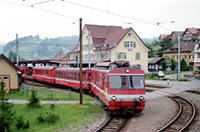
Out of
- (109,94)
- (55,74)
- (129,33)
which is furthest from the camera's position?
(129,33)

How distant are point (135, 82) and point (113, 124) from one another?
9.74 ft

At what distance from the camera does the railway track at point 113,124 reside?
12648 millimetres

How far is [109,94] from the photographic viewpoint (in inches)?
596

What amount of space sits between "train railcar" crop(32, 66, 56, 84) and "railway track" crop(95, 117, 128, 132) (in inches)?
881

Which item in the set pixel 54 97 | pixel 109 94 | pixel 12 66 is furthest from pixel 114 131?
pixel 12 66

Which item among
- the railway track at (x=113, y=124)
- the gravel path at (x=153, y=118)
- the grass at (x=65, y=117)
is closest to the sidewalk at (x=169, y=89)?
the gravel path at (x=153, y=118)

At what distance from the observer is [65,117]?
15.3 metres

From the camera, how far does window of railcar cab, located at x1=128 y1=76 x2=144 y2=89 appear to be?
15305mm

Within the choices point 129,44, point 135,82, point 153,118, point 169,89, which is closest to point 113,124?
point 153,118

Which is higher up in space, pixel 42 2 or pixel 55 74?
→ pixel 42 2

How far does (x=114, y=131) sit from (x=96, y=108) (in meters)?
6.15

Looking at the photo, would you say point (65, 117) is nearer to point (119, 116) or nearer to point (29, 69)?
point (119, 116)

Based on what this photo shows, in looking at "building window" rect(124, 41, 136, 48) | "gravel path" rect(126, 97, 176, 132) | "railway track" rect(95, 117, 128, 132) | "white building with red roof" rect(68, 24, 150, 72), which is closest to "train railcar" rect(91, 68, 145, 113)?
"railway track" rect(95, 117, 128, 132)

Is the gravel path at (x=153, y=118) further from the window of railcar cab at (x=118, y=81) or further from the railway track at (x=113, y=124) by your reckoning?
the window of railcar cab at (x=118, y=81)
